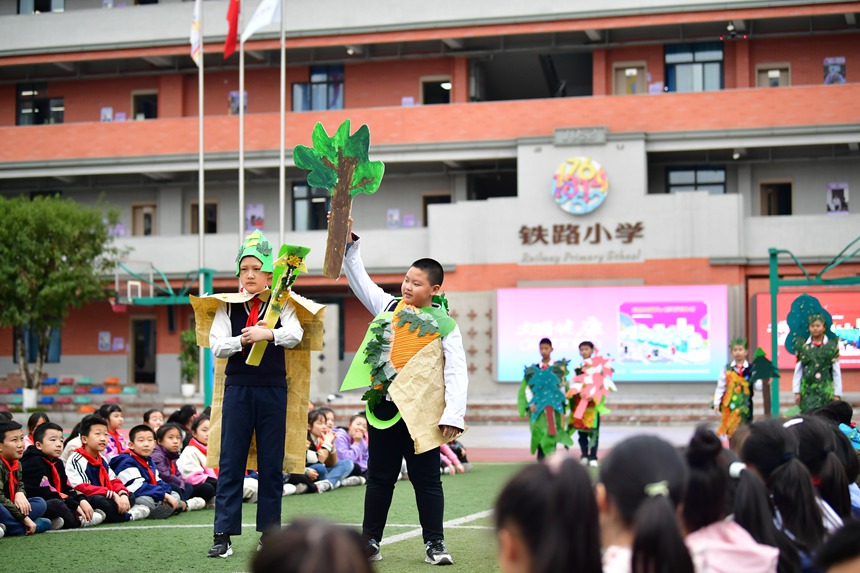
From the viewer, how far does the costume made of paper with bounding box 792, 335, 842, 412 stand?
1270 centimetres

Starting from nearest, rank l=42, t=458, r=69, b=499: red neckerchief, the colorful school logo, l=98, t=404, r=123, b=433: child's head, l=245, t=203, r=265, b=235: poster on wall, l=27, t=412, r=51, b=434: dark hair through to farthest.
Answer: l=42, t=458, r=69, b=499: red neckerchief
l=27, t=412, r=51, b=434: dark hair
l=98, t=404, r=123, b=433: child's head
the colorful school logo
l=245, t=203, r=265, b=235: poster on wall

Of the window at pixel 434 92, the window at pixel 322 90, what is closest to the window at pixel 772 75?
the window at pixel 434 92

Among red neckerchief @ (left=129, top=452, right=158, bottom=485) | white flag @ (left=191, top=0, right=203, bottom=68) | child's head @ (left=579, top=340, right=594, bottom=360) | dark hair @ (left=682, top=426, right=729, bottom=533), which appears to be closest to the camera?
dark hair @ (left=682, top=426, right=729, bottom=533)

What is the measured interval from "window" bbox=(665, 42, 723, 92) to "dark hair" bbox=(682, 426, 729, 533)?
26.9 meters

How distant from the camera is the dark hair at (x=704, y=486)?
3584 mm

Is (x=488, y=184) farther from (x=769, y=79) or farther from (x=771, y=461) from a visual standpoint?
(x=771, y=461)

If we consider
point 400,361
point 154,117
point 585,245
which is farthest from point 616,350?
point 400,361

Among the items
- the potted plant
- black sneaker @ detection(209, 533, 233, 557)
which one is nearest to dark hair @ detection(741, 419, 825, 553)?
black sneaker @ detection(209, 533, 233, 557)

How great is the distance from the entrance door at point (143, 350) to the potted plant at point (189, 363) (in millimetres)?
3248

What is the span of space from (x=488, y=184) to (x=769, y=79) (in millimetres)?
8110

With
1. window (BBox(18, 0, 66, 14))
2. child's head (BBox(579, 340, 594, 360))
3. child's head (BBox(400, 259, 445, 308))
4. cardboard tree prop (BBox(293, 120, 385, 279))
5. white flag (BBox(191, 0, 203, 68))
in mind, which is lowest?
child's head (BBox(579, 340, 594, 360))

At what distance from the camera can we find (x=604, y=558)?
3.10m

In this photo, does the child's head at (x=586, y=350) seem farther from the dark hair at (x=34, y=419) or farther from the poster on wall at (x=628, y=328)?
the poster on wall at (x=628, y=328)

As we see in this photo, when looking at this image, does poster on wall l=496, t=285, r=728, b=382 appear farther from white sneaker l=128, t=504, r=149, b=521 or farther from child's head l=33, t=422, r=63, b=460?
child's head l=33, t=422, r=63, b=460
